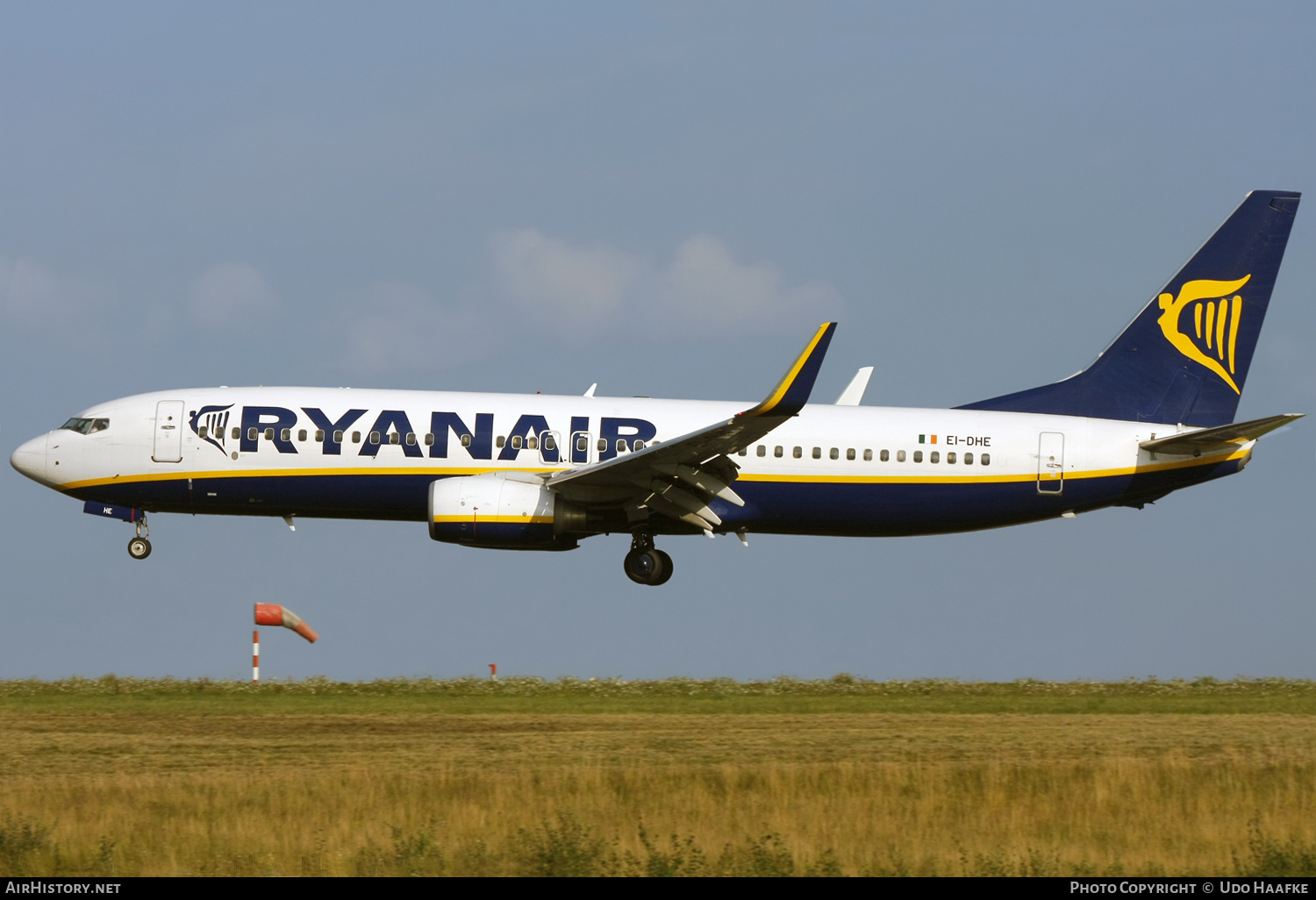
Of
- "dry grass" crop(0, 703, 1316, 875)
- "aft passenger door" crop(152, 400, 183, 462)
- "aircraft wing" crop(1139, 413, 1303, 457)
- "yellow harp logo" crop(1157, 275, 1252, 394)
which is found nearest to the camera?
"dry grass" crop(0, 703, 1316, 875)

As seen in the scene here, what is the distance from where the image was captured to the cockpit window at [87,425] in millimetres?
26891

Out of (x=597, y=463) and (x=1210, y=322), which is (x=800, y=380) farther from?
(x=1210, y=322)

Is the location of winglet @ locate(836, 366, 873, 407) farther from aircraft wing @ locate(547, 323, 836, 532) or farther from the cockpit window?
the cockpit window

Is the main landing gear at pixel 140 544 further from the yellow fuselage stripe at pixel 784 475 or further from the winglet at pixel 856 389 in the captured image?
the winglet at pixel 856 389

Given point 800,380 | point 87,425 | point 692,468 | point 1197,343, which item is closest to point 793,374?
point 800,380

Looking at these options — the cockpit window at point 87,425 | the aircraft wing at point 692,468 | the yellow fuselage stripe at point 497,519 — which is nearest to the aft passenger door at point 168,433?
the cockpit window at point 87,425

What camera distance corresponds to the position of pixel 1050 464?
2677 centimetres

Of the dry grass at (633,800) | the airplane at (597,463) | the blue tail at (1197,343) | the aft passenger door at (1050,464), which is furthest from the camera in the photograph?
the blue tail at (1197,343)

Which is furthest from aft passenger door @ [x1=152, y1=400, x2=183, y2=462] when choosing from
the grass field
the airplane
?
the grass field

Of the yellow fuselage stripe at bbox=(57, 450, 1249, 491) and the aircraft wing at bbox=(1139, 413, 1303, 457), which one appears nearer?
the aircraft wing at bbox=(1139, 413, 1303, 457)

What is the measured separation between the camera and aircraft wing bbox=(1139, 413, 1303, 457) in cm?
2439

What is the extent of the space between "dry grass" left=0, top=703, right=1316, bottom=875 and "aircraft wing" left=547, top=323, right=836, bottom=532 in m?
5.45

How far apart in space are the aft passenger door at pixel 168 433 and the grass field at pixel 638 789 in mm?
5816

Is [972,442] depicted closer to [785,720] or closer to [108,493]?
[785,720]
